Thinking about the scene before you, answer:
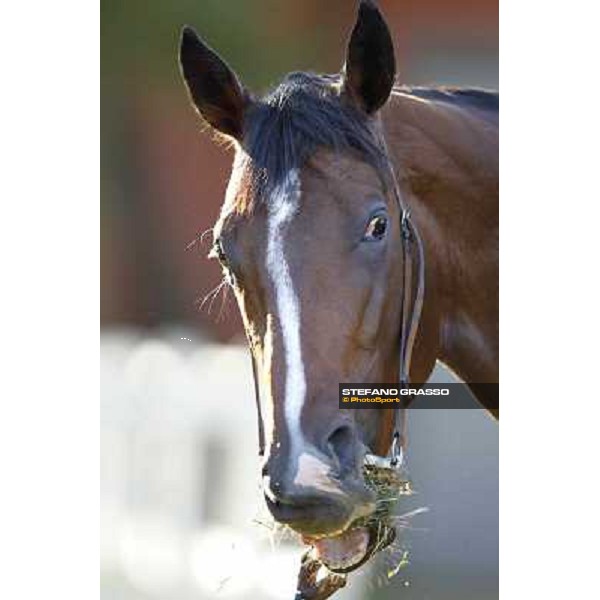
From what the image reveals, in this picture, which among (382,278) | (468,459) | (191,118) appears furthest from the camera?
(191,118)

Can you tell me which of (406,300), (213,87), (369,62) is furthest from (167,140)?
(406,300)

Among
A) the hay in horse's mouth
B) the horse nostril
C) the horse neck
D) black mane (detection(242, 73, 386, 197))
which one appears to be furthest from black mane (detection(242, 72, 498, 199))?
the hay in horse's mouth

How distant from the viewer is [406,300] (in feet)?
6.00

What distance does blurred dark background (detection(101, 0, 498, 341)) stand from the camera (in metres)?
2.36

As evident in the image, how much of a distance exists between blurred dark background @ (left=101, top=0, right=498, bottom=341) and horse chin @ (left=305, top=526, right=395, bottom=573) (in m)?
0.69

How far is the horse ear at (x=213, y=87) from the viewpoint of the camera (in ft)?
6.29

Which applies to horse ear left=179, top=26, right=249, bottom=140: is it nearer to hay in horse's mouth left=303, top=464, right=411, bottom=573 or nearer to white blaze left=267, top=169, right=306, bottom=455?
white blaze left=267, top=169, right=306, bottom=455

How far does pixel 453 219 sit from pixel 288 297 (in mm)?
483

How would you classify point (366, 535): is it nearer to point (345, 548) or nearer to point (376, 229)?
point (345, 548)

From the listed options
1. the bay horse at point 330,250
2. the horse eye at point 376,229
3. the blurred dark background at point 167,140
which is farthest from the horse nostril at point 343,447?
the blurred dark background at point 167,140
